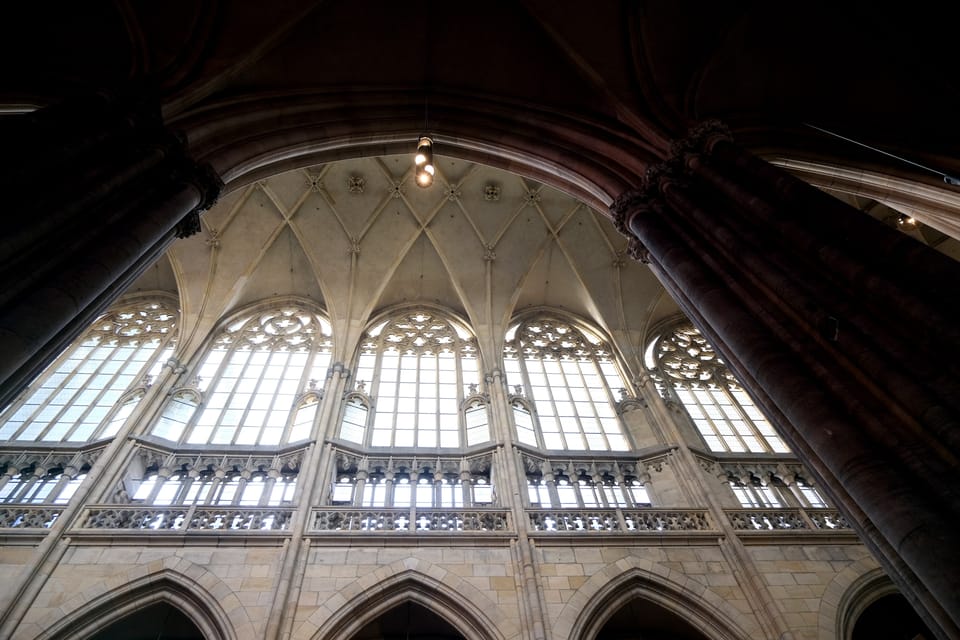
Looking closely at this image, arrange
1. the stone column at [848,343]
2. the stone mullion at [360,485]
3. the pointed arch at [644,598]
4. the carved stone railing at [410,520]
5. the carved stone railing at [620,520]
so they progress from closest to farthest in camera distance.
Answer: the stone column at [848,343] → the pointed arch at [644,598] → the carved stone railing at [410,520] → the carved stone railing at [620,520] → the stone mullion at [360,485]

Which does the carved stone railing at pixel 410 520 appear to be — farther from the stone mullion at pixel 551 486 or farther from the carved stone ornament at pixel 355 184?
the carved stone ornament at pixel 355 184

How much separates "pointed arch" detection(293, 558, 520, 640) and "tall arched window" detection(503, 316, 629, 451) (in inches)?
152

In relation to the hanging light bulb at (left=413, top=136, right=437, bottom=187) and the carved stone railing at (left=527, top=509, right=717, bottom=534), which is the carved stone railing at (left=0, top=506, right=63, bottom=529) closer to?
the carved stone railing at (left=527, top=509, right=717, bottom=534)

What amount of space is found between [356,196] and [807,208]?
40.3 ft

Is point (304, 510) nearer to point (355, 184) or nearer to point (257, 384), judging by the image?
point (257, 384)

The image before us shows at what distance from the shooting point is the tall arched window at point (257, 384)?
11305mm

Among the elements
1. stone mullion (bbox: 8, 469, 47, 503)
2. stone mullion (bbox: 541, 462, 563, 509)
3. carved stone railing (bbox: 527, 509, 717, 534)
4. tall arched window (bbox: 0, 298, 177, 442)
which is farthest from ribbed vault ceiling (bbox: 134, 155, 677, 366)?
stone mullion (bbox: 8, 469, 47, 503)

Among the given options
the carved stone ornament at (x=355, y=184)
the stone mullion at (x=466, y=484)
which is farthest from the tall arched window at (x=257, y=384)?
the carved stone ornament at (x=355, y=184)

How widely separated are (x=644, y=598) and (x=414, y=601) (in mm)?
3409

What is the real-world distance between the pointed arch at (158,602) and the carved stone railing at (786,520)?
764 centimetres

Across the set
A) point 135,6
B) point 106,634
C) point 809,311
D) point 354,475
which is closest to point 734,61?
point 809,311

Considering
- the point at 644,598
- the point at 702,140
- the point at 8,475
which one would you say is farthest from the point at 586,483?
the point at 8,475

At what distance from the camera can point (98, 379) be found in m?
12.4

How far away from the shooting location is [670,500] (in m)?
10.2
